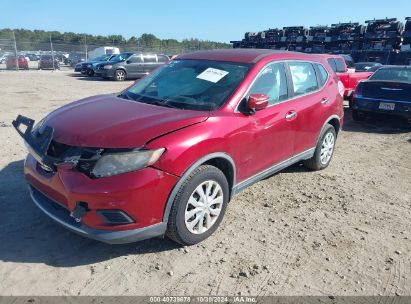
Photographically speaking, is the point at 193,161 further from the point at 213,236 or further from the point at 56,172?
the point at 56,172

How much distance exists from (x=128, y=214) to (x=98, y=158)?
0.51m

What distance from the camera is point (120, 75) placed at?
20844 millimetres

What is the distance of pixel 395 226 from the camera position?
4.02 meters

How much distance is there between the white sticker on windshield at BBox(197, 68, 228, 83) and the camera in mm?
3993

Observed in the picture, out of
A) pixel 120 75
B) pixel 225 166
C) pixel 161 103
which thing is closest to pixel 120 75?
pixel 120 75

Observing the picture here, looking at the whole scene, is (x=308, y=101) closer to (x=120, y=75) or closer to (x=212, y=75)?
(x=212, y=75)

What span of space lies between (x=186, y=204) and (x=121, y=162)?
71 cm

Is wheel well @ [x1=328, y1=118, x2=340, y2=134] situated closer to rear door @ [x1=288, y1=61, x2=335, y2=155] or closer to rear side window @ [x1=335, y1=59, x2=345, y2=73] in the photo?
rear door @ [x1=288, y1=61, x2=335, y2=155]

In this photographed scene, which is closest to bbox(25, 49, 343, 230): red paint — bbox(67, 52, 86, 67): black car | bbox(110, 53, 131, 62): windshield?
bbox(110, 53, 131, 62): windshield

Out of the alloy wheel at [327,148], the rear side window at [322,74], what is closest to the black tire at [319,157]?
the alloy wheel at [327,148]

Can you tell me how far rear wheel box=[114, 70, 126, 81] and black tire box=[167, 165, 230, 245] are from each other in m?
18.4

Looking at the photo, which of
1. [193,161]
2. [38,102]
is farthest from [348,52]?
[193,161]

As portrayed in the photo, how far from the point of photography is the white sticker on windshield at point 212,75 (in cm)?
399

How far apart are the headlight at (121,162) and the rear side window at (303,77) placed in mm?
2457
